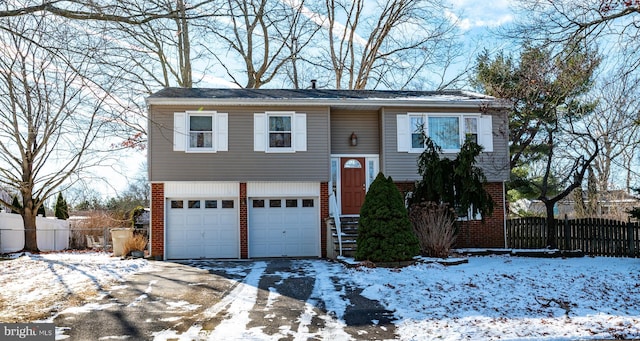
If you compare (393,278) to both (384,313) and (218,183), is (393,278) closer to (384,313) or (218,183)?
(384,313)

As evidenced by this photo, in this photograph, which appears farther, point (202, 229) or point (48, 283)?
point (202, 229)

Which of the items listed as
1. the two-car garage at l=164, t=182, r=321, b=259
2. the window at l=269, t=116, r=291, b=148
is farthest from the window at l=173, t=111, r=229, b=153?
the window at l=269, t=116, r=291, b=148

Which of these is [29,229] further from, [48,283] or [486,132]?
[486,132]

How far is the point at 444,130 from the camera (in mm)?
17781

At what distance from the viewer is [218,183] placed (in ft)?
56.5

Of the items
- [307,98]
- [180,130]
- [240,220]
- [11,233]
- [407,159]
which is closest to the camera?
[180,130]

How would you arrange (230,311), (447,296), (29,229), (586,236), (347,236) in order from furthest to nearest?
(29,229) < (586,236) < (347,236) < (447,296) < (230,311)

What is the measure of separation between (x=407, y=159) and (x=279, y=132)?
4275mm

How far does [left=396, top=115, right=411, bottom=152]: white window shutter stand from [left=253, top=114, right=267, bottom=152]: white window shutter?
4338mm

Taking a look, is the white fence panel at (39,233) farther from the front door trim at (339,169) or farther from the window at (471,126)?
the window at (471,126)

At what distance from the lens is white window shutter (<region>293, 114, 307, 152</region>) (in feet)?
56.8

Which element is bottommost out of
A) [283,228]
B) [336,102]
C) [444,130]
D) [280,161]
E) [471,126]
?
[283,228]

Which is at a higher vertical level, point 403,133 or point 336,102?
point 336,102

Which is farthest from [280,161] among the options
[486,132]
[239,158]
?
[486,132]
